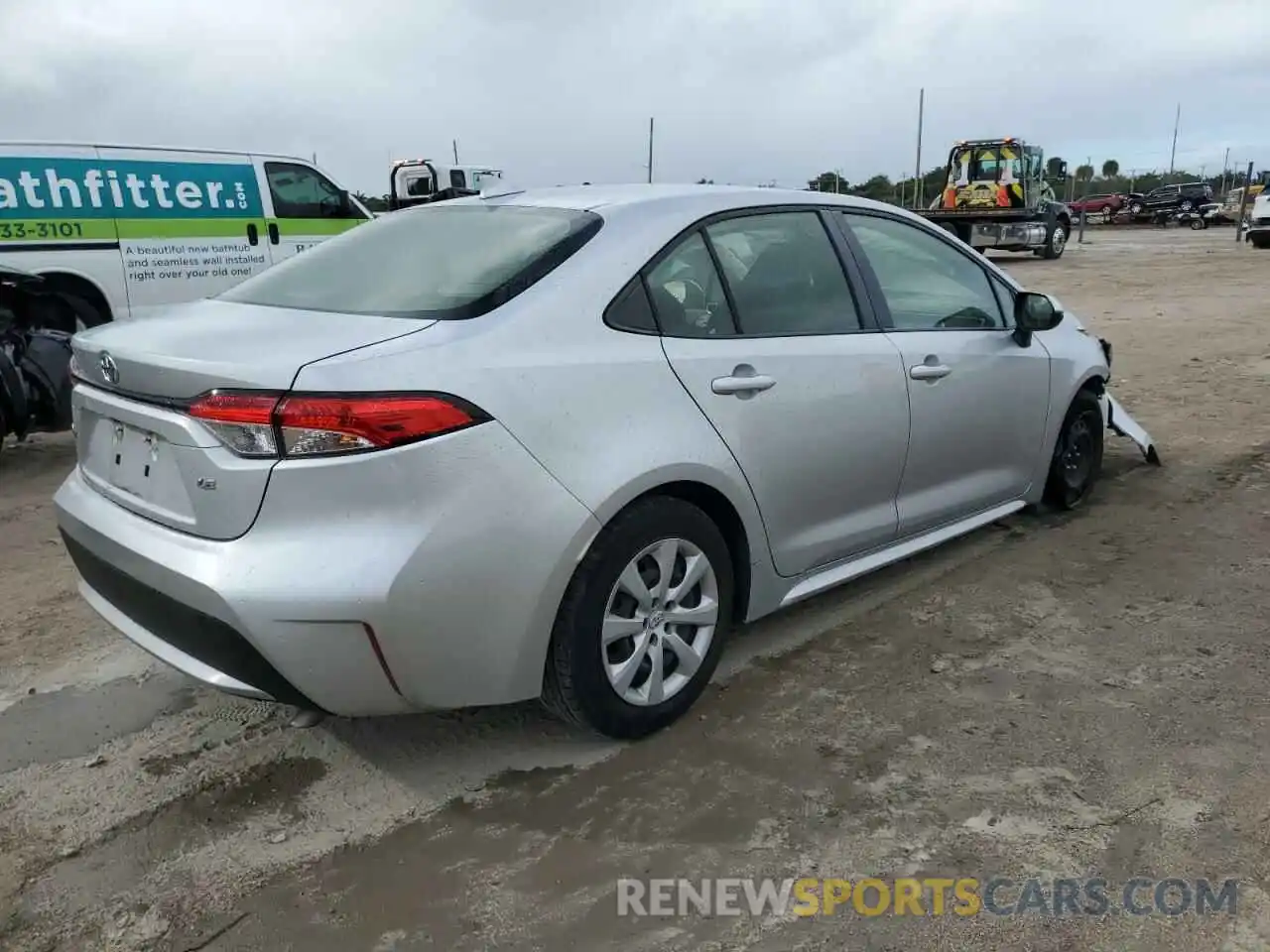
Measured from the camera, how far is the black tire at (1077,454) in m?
4.68

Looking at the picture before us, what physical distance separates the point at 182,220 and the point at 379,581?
8.26 metres

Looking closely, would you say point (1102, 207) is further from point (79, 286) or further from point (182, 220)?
point (79, 286)

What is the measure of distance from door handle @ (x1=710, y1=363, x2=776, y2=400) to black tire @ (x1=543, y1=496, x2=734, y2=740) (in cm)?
36

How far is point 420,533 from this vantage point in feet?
7.45

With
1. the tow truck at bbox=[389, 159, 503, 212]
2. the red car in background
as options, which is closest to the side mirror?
the tow truck at bbox=[389, 159, 503, 212]

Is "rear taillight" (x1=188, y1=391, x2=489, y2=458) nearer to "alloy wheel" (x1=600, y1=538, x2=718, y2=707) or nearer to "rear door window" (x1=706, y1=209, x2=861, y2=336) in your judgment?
"alloy wheel" (x1=600, y1=538, x2=718, y2=707)

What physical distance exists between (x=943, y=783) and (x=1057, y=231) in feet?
78.6

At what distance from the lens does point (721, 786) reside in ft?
8.77

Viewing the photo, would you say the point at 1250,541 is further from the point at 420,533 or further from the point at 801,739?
the point at 420,533

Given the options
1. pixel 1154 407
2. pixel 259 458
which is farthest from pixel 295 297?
pixel 1154 407

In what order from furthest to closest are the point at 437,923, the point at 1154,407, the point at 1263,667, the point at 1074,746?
the point at 1154,407, the point at 1263,667, the point at 1074,746, the point at 437,923

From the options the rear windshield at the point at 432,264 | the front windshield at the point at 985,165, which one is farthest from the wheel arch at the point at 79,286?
the front windshield at the point at 985,165

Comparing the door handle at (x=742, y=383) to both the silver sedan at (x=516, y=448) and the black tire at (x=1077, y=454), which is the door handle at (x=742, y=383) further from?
the black tire at (x=1077, y=454)

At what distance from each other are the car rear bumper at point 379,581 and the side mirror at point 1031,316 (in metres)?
2.43
